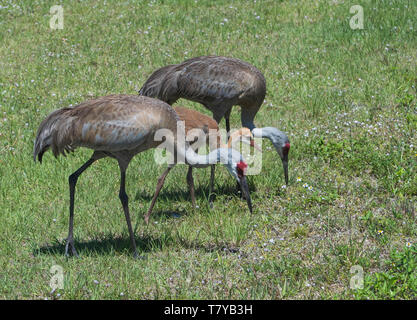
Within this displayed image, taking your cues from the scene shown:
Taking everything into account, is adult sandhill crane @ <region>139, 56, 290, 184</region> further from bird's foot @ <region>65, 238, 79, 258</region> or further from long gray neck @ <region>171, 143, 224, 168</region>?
bird's foot @ <region>65, 238, 79, 258</region>

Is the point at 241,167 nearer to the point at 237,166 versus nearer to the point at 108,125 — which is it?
the point at 237,166

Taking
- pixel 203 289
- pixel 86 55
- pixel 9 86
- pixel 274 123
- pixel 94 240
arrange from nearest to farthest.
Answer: pixel 203 289 < pixel 94 240 < pixel 274 123 < pixel 9 86 < pixel 86 55

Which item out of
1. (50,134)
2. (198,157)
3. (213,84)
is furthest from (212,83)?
(50,134)

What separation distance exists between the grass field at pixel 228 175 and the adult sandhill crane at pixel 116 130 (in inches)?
22.9

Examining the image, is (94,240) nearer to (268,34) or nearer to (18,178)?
(18,178)

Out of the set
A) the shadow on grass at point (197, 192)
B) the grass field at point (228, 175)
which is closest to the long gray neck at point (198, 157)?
the grass field at point (228, 175)

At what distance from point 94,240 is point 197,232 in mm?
1073

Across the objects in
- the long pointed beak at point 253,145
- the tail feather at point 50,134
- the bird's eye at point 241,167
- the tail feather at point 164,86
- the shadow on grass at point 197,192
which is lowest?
the shadow on grass at point 197,192

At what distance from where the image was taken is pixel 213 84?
7.74m

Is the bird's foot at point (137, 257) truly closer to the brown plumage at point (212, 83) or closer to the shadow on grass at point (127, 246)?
the shadow on grass at point (127, 246)

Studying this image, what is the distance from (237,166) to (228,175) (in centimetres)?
190

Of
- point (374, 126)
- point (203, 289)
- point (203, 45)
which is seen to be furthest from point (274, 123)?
point (203, 289)

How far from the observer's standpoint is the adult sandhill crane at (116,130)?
5.84 meters

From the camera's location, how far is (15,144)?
8391 millimetres
